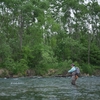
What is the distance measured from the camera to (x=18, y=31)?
57656mm

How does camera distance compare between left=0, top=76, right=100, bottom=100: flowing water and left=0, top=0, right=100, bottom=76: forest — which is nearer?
left=0, top=76, right=100, bottom=100: flowing water

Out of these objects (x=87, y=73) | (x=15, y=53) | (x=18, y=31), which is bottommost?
(x=87, y=73)

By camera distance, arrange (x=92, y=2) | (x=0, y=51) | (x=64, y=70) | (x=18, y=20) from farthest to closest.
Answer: (x=92, y=2) < (x=18, y=20) < (x=64, y=70) < (x=0, y=51)

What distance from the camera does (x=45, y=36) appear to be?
63500 mm

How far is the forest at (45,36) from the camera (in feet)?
167

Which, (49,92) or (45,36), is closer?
(49,92)

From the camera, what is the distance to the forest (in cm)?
5091

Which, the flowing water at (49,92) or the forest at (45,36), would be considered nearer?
the flowing water at (49,92)

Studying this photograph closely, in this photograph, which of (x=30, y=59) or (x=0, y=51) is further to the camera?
(x=30, y=59)

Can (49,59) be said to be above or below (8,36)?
below

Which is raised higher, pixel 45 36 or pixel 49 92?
pixel 45 36

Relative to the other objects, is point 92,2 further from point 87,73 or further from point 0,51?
point 0,51

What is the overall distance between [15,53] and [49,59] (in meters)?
6.66

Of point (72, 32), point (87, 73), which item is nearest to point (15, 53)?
point (87, 73)
